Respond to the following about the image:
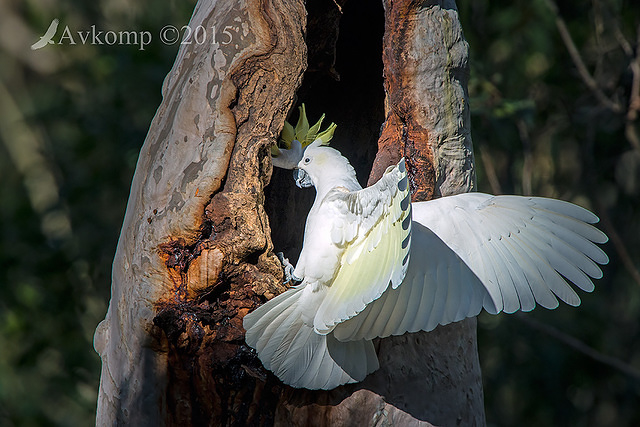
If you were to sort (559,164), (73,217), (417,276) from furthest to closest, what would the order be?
(559,164) < (73,217) < (417,276)

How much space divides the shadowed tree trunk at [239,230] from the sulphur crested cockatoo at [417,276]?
0.35ft

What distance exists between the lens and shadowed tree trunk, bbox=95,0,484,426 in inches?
72.4

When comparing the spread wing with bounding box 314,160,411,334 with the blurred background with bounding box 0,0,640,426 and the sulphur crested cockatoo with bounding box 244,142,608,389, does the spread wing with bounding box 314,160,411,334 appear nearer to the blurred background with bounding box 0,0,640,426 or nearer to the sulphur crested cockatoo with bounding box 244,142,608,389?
the sulphur crested cockatoo with bounding box 244,142,608,389

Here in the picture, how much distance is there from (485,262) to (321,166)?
0.58m

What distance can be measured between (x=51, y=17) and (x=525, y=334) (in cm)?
373

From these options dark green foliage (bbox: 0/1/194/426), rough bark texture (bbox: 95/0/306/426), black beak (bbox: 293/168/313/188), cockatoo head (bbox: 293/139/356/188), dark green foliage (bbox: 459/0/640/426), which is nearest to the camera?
rough bark texture (bbox: 95/0/306/426)

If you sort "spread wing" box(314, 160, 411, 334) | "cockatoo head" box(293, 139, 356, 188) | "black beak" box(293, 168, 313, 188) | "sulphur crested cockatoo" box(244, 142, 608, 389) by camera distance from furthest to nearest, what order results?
1. "black beak" box(293, 168, 313, 188)
2. "cockatoo head" box(293, 139, 356, 188)
3. "sulphur crested cockatoo" box(244, 142, 608, 389)
4. "spread wing" box(314, 160, 411, 334)

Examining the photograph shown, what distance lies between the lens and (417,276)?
5.82ft

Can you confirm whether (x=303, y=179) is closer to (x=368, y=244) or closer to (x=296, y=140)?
(x=296, y=140)

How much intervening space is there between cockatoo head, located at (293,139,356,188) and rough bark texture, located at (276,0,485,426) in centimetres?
14

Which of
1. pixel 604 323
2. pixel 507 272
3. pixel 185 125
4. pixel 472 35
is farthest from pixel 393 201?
pixel 604 323

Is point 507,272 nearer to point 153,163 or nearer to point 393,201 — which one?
point 393,201

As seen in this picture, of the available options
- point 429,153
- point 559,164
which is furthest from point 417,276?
point 559,164

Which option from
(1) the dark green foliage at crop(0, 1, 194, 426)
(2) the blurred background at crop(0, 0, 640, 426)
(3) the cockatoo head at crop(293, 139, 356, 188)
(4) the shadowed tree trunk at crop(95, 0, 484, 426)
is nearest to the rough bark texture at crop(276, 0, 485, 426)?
(4) the shadowed tree trunk at crop(95, 0, 484, 426)
